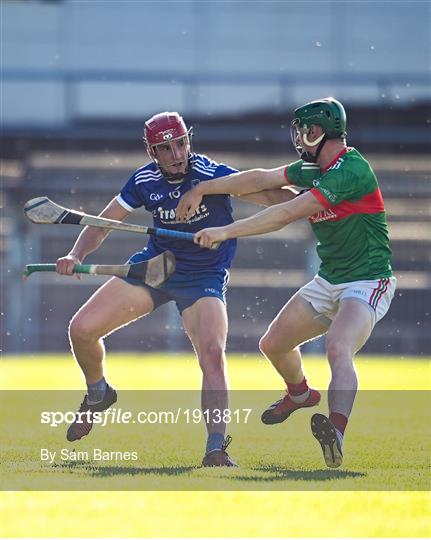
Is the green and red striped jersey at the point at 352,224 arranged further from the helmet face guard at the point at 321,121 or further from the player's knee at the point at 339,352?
the player's knee at the point at 339,352

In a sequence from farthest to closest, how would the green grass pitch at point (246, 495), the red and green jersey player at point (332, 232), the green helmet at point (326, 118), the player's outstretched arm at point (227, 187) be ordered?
the player's outstretched arm at point (227, 187)
the green helmet at point (326, 118)
the red and green jersey player at point (332, 232)
the green grass pitch at point (246, 495)

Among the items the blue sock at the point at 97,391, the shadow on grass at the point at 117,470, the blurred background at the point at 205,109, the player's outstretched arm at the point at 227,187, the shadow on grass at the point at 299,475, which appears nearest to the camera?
the shadow on grass at the point at 299,475

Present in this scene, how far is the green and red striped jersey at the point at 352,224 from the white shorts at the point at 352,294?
0.11ft

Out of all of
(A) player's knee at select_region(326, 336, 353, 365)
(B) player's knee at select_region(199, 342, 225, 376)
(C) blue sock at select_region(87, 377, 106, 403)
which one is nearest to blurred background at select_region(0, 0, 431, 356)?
(C) blue sock at select_region(87, 377, 106, 403)

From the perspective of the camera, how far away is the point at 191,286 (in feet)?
18.4

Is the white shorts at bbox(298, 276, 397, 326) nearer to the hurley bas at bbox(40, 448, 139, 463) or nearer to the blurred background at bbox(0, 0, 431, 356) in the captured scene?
the hurley bas at bbox(40, 448, 139, 463)

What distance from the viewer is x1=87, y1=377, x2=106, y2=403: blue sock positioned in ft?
19.1

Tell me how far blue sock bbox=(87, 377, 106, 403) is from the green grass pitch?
22cm

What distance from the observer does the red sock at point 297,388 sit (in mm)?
5945

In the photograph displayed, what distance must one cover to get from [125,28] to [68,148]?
2588mm

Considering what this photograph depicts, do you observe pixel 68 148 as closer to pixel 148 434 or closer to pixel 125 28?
pixel 125 28

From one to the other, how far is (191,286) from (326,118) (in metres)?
0.95

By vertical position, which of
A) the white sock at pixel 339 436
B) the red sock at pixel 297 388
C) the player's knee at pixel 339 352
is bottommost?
the red sock at pixel 297 388

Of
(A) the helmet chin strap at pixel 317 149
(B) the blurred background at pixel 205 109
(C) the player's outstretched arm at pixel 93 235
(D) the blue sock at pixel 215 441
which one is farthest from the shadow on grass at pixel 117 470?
(B) the blurred background at pixel 205 109
